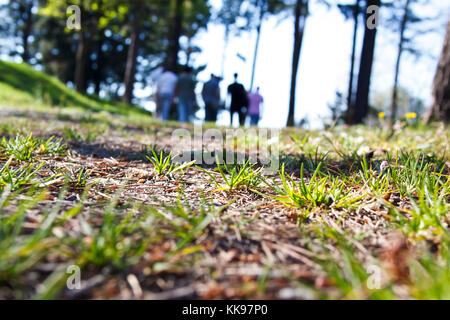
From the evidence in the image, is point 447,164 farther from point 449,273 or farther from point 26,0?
point 26,0

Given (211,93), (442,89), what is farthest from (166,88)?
(442,89)

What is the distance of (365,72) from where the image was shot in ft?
26.3

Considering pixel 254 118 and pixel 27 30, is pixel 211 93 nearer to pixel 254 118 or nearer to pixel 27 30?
pixel 254 118

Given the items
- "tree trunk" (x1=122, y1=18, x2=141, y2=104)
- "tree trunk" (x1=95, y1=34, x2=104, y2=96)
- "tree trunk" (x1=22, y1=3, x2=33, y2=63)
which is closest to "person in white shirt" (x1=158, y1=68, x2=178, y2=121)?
"tree trunk" (x1=122, y1=18, x2=141, y2=104)

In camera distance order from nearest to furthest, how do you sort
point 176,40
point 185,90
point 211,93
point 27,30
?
point 211,93 < point 185,90 < point 176,40 < point 27,30

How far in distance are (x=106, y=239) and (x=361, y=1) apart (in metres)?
18.5

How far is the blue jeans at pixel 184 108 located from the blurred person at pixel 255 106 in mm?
2335

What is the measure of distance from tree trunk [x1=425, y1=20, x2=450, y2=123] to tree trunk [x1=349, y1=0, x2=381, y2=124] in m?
2.94

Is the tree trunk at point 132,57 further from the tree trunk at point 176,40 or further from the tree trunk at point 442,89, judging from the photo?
the tree trunk at point 442,89

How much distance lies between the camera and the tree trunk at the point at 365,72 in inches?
308

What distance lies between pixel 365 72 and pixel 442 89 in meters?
3.28

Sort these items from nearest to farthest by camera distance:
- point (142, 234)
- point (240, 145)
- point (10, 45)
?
point (142, 234)
point (240, 145)
point (10, 45)

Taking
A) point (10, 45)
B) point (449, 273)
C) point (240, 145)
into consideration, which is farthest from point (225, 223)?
point (10, 45)
